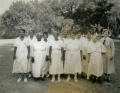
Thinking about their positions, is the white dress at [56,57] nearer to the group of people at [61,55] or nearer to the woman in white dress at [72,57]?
the group of people at [61,55]

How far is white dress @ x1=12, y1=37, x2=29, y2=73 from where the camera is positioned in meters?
4.58

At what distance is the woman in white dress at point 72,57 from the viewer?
4.73 meters

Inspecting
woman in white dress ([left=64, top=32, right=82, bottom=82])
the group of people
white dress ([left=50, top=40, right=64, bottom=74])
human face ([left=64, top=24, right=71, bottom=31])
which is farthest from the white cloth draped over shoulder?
white dress ([left=50, top=40, right=64, bottom=74])

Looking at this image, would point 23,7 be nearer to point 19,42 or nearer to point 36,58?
point 19,42

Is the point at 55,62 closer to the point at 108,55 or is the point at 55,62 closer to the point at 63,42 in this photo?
the point at 63,42

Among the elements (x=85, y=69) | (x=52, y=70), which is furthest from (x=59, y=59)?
(x=85, y=69)

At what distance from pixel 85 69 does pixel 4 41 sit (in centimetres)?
332

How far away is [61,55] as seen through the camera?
4.81 meters

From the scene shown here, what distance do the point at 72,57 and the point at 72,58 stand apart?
0.04 meters

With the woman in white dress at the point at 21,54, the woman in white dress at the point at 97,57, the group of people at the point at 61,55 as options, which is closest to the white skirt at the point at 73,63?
the group of people at the point at 61,55

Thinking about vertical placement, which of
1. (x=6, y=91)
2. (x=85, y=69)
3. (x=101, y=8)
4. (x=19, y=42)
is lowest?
(x=6, y=91)

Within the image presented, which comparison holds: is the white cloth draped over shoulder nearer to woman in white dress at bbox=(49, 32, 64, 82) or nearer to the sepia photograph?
the sepia photograph

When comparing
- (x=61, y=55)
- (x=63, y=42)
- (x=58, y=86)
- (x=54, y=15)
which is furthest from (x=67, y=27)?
(x=58, y=86)

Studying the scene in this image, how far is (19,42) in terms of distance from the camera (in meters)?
4.58
